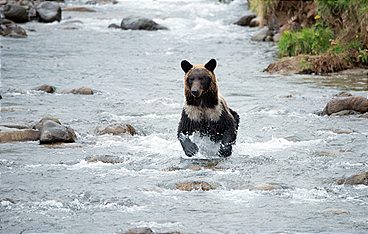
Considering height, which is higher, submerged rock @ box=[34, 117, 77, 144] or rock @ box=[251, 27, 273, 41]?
submerged rock @ box=[34, 117, 77, 144]

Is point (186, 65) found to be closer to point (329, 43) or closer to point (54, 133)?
point (54, 133)

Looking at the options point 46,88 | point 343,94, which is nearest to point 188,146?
point 343,94

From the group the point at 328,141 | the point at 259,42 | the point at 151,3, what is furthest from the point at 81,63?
the point at 151,3

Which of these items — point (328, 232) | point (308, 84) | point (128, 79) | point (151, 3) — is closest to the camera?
point (328, 232)

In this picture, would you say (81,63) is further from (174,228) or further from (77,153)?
(174,228)

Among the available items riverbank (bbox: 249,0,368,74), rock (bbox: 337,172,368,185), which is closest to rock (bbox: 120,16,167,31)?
riverbank (bbox: 249,0,368,74)

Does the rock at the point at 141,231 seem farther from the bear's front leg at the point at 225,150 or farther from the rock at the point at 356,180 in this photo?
the bear's front leg at the point at 225,150

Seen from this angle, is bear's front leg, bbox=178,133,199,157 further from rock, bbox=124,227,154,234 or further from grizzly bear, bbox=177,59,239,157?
rock, bbox=124,227,154,234

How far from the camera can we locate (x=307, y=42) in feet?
62.8

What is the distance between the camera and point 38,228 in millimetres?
7547

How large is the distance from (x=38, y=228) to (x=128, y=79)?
35.0 feet

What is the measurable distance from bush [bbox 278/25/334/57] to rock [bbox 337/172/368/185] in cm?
991

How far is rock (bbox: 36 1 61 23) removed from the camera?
2827cm

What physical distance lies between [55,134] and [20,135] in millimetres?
510
